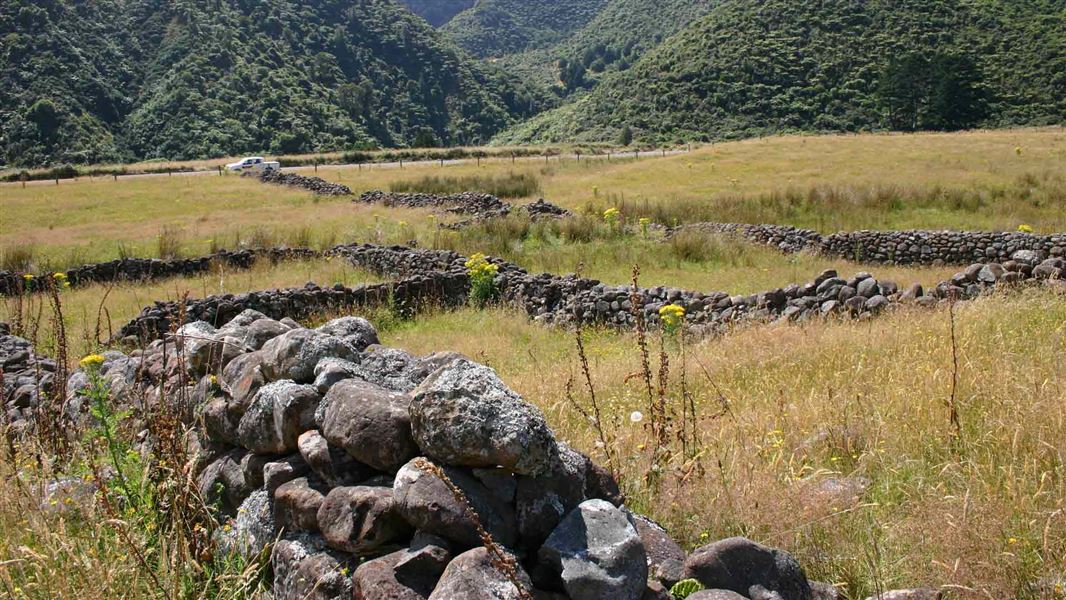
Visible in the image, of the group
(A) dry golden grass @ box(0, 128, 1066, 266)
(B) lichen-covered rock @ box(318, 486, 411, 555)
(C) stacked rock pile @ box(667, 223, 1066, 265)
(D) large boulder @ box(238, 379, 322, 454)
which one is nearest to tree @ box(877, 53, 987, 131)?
(A) dry golden grass @ box(0, 128, 1066, 266)

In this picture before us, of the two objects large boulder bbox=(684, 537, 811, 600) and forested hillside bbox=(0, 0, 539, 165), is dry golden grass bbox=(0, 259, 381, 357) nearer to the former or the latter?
large boulder bbox=(684, 537, 811, 600)

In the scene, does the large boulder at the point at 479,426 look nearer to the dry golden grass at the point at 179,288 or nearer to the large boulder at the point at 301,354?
the large boulder at the point at 301,354

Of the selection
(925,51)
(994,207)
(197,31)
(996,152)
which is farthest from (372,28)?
(994,207)

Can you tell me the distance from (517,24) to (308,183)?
529 ft

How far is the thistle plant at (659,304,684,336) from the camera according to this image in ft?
29.7

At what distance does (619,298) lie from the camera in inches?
449

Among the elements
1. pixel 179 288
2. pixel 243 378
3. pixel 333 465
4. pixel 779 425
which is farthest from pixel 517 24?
pixel 333 465

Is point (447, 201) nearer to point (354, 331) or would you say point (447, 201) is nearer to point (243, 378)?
point (354, 331)

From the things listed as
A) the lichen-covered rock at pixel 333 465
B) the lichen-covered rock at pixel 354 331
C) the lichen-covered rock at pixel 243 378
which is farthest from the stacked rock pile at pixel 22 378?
the lichen-covered rock at pixel 333 465

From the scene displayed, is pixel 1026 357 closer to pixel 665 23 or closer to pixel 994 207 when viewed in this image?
pixel 994 207

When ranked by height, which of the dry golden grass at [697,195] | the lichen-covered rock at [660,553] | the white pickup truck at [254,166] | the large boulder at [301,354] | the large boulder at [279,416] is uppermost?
the white pickup truck at [254,166]

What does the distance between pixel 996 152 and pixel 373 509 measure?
37.5 meters

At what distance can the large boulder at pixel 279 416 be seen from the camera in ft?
11.8

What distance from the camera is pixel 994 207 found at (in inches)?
835
